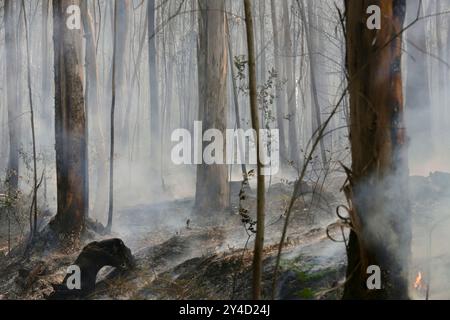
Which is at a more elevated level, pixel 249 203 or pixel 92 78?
pixel 92 78

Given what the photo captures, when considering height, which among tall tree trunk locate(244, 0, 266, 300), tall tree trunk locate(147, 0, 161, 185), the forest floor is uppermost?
tall tree trunk locate(147, 0, 161, 185)

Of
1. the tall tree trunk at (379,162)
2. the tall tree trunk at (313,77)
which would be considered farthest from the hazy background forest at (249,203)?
the tall tree trunk at (313,77)

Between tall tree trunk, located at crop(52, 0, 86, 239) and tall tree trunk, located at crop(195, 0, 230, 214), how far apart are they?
2.04 m

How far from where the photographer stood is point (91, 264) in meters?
5.48

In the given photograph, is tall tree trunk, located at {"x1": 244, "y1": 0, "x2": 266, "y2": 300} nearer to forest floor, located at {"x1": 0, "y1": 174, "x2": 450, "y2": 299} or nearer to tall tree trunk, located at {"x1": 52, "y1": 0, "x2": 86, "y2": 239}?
forest floor, located at {"x1": 0, "y1": 174, "x2": 450, "y2": 299}

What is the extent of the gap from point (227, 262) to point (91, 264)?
1.53 meters

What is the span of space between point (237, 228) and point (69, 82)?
3276 millimetres

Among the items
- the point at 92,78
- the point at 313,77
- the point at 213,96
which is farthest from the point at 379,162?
the point at 92,78

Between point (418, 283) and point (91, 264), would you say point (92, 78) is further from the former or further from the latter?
point (418, 283)

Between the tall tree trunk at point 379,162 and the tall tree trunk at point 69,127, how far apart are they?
15.7 ft

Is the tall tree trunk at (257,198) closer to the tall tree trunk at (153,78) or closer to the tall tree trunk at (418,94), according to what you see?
the tall tree trunk at (418,94)

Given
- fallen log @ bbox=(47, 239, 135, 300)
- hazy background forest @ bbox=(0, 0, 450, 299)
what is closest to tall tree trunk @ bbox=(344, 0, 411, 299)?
hazy background forest @ bbox=(0, 0, 450, 299)

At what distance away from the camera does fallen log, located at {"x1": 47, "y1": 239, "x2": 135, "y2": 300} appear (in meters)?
5.34

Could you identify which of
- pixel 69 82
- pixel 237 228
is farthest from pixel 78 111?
pixel 237 228
